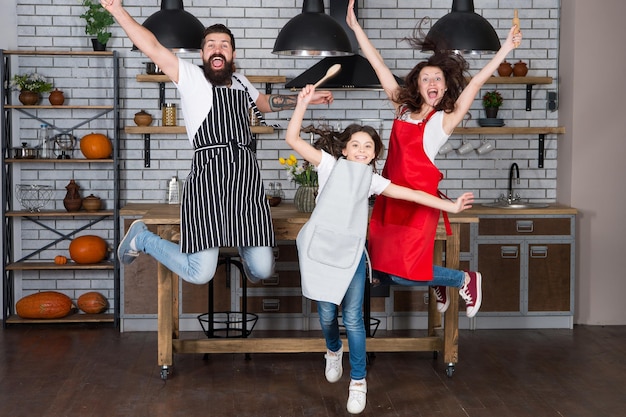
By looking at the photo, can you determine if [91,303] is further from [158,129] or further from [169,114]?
[169,114]

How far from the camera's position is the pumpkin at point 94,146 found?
6996 mm

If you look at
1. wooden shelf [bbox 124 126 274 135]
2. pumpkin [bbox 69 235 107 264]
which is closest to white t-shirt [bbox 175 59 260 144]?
wooden shelf [bbox 124 126 274 135]

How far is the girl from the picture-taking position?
15.1ft

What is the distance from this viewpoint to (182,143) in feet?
24.0

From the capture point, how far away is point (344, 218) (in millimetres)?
4617

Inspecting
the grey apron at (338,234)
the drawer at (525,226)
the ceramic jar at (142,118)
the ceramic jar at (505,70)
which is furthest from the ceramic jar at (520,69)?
the grey apron at (338,234)

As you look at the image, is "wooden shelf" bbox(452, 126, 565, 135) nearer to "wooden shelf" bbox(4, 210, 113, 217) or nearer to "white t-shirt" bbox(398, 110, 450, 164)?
"white t-shirt" bbox(398, 110, 450, 164)

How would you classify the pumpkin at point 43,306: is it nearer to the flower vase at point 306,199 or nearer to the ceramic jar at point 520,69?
the flower vase at point 306,199

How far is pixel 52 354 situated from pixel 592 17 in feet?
15.1

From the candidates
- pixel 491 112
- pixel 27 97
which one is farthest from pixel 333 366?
pixel 27 97

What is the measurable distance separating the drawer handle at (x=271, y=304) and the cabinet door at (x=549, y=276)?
6.19ft

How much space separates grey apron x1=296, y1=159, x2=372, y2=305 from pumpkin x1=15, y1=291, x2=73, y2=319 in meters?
3.00

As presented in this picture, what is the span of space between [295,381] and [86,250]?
7.79 ft

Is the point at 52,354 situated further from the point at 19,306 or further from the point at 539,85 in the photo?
the point at 539,85
